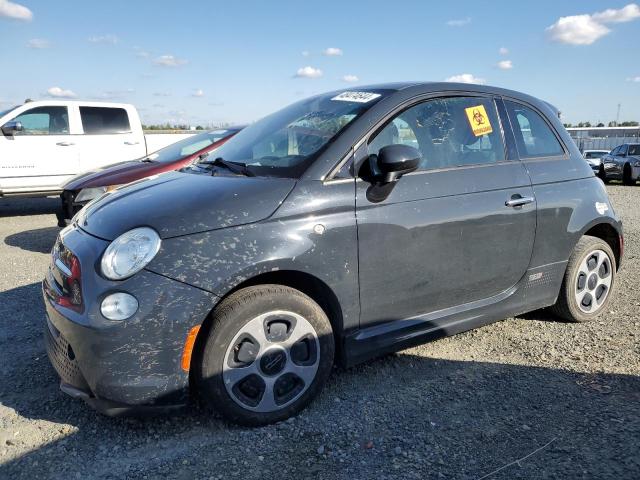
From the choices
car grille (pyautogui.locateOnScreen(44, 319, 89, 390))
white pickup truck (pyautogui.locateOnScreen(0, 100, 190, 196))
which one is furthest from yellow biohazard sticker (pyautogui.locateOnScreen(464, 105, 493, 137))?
white pickup truck (pyautogui.locateOnScreen(0, 100, 190, 196))

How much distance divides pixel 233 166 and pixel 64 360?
1409mm

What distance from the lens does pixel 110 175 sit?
622 centimetres

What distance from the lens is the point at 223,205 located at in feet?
8.30

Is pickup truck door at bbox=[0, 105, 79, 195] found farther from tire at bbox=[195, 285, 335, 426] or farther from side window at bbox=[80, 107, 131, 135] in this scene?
tire at bbox=[195, 285, 335, 426]

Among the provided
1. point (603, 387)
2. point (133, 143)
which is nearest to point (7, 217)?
point (133, 143)

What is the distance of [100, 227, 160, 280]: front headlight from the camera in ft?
7.61

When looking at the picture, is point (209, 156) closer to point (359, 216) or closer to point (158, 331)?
point (359, 216)

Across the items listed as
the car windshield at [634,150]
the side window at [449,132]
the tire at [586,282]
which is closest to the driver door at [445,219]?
the side window at [449,132]

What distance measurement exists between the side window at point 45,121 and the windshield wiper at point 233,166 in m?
7.31

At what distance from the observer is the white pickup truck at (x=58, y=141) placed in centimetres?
888

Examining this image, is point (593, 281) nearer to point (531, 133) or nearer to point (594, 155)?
point (531, 133)

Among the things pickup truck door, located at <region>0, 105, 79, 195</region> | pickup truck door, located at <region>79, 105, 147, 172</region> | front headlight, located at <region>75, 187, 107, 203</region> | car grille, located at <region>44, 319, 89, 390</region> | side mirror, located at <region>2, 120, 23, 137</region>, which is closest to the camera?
car grille, located at <region>44, 319, 89, 390</region>

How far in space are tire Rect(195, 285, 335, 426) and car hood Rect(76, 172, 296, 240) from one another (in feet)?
1.25

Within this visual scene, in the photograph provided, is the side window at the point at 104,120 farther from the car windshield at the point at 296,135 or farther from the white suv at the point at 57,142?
the car windshield at the point at 296,135
